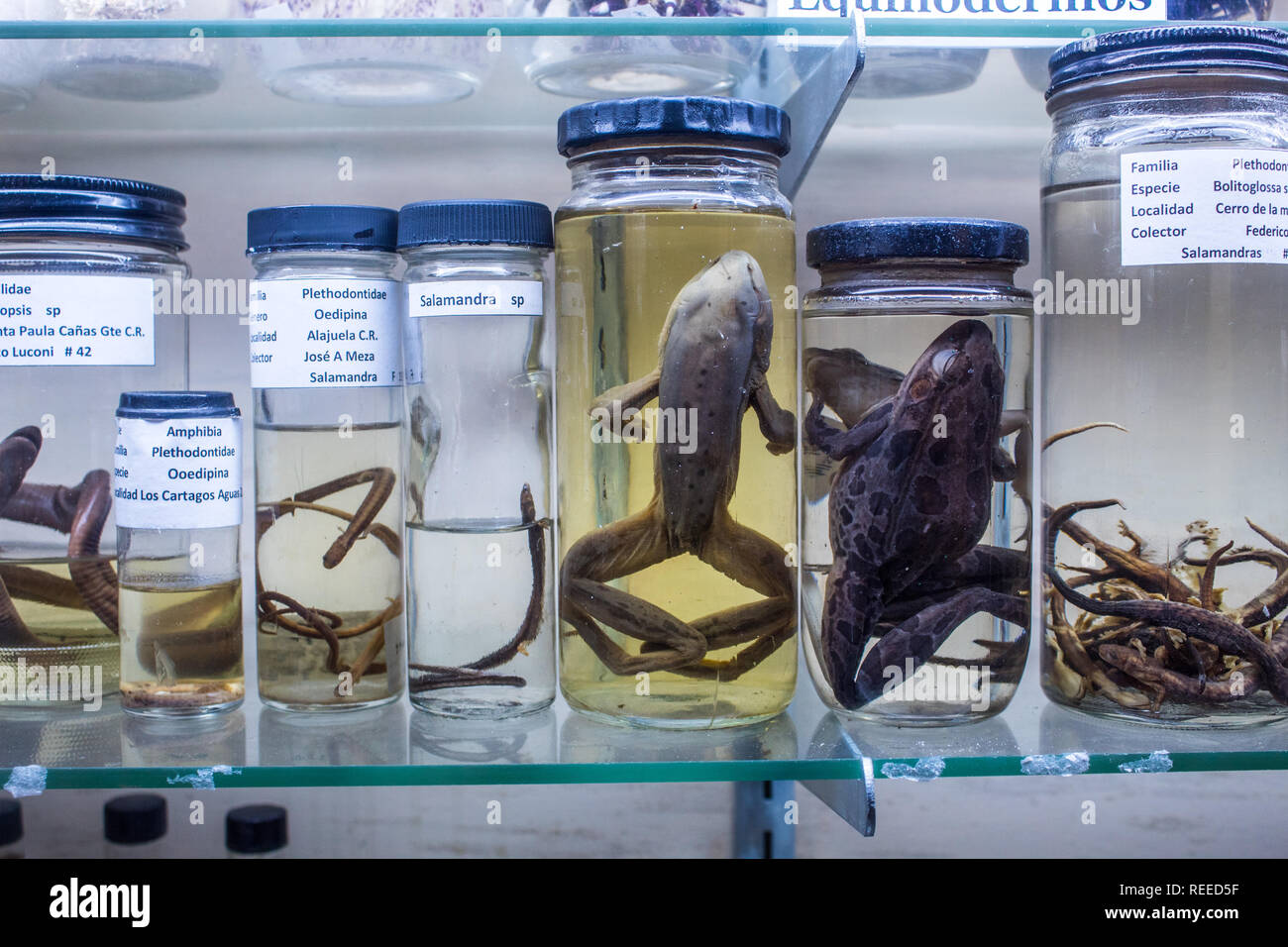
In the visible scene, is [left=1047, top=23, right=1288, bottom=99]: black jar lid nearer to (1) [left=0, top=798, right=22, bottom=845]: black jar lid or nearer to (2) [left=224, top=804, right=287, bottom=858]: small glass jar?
(2) [left=224, top=804, right=287, bottom=858]: small glass jar

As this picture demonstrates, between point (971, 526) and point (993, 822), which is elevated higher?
point (971, 526)

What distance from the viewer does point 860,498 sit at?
25.5 inches

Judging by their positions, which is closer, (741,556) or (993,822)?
(741,556)

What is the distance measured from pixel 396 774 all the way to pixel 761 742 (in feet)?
0.69

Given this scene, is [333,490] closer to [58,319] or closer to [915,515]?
[58,319]

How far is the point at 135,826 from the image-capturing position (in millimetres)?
964

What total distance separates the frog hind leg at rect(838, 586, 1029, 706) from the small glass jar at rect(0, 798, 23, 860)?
754 mm

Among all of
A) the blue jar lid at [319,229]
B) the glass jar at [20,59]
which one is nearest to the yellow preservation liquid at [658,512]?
the blue jar lid at [319,229]

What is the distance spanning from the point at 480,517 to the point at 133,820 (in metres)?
0.50

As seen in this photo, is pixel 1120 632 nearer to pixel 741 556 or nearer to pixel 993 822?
pixel 741 556

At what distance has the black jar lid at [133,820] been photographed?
37.9 inches

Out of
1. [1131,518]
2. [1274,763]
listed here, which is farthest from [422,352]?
[1274,763]

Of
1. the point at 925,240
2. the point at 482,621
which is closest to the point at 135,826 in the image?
the point at 482,621

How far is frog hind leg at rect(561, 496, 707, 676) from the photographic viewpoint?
2.16 feet
